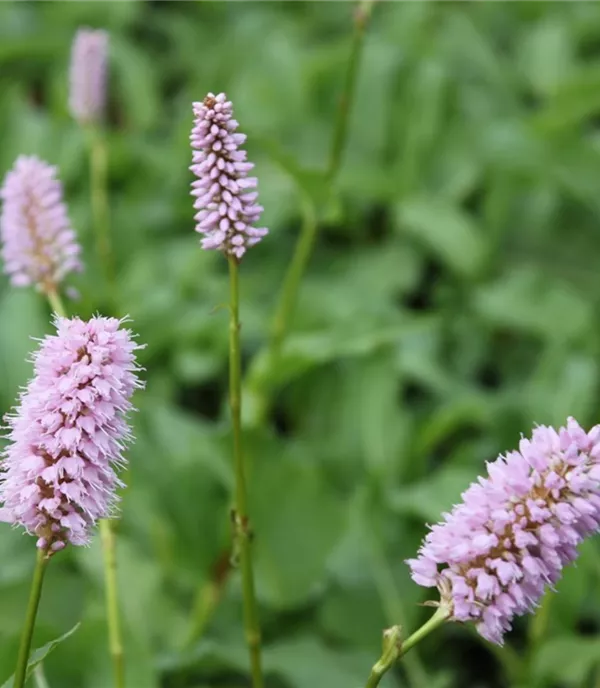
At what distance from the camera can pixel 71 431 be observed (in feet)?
2.65

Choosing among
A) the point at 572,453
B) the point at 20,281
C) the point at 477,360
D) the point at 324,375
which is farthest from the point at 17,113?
the point at 572,453

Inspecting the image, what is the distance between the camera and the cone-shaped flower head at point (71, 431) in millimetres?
812

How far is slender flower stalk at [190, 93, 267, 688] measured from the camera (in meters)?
0.91

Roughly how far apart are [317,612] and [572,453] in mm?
1266

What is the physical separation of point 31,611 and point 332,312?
172cm

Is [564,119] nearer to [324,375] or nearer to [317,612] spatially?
[324,375]

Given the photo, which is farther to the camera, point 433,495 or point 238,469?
point 433,495

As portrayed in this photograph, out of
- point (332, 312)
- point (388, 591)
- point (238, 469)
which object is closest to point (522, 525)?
point (238, 469)

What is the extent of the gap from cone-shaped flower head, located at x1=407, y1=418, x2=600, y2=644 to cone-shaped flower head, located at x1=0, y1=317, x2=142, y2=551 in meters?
0.31

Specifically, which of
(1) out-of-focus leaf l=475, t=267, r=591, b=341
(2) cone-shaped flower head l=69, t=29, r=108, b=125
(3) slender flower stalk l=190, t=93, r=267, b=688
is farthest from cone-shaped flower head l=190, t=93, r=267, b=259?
(1) out-of-focus leaf l=475, t=267, r=591, b=341

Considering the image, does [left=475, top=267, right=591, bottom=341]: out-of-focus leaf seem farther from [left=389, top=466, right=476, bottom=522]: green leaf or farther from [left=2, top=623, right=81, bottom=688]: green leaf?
[left=2, top=623, right=81, bottom=688]: green leaf

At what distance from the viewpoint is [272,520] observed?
2.01m

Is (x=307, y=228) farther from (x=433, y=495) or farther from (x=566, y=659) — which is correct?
(x=566, y=659)

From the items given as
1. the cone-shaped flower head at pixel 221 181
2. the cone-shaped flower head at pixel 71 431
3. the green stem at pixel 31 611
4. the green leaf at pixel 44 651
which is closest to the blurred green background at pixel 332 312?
the green leaf at pixel 44 651
